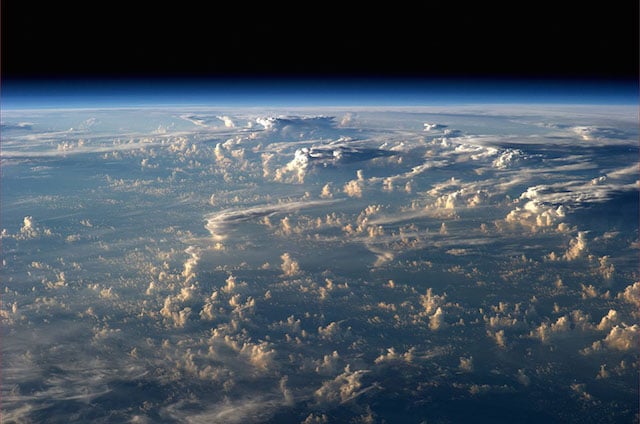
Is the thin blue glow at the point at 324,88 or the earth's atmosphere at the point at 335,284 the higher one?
the thin blue glow at the point at 324,88

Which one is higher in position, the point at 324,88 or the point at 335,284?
the point at 324,88

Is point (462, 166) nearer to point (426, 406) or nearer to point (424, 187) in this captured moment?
point (424, 187)

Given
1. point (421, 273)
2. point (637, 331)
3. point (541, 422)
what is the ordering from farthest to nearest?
point (421, 273) → point (637, 331) → point (541, 422)

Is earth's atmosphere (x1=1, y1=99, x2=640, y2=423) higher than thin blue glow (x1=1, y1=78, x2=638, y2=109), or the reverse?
thin blue glow (x1=1, y1=78, x2=638, y2=109)

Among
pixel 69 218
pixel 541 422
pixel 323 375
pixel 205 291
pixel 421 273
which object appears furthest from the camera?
pixel 69 218

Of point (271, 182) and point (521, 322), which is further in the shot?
point (271, 182)

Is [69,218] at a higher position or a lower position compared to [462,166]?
lower

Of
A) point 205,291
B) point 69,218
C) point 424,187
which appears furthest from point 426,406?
point 69,218
